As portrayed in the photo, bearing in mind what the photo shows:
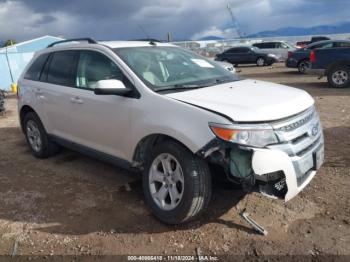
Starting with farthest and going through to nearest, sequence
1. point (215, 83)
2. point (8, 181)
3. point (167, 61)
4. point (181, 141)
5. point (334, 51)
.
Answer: point (334, 51) < point (8, 181) < point (167, 61) < point (215, 83) < point (181, 141)

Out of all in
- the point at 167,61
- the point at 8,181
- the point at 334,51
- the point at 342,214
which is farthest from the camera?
the point at 334,51

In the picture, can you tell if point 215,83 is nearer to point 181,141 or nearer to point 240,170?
point 181,141

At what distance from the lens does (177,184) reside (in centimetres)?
390

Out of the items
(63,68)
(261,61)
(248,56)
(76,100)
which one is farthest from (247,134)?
(248,56)

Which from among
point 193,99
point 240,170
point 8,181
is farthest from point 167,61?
point 8,181

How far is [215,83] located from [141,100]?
89 cm

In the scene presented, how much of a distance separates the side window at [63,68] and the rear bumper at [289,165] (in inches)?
114

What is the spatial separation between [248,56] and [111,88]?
2403 centimetres

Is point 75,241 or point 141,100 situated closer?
point 75,241

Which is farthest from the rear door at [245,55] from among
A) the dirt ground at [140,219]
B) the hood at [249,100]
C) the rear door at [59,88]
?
the hood at [249,100]

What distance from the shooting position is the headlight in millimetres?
3348

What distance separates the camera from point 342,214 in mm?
4051

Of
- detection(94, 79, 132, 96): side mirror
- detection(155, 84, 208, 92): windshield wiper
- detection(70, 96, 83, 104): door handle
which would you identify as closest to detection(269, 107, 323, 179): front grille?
detection(155, 84, 208, 92): windshield wiper

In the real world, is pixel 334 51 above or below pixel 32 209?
above
